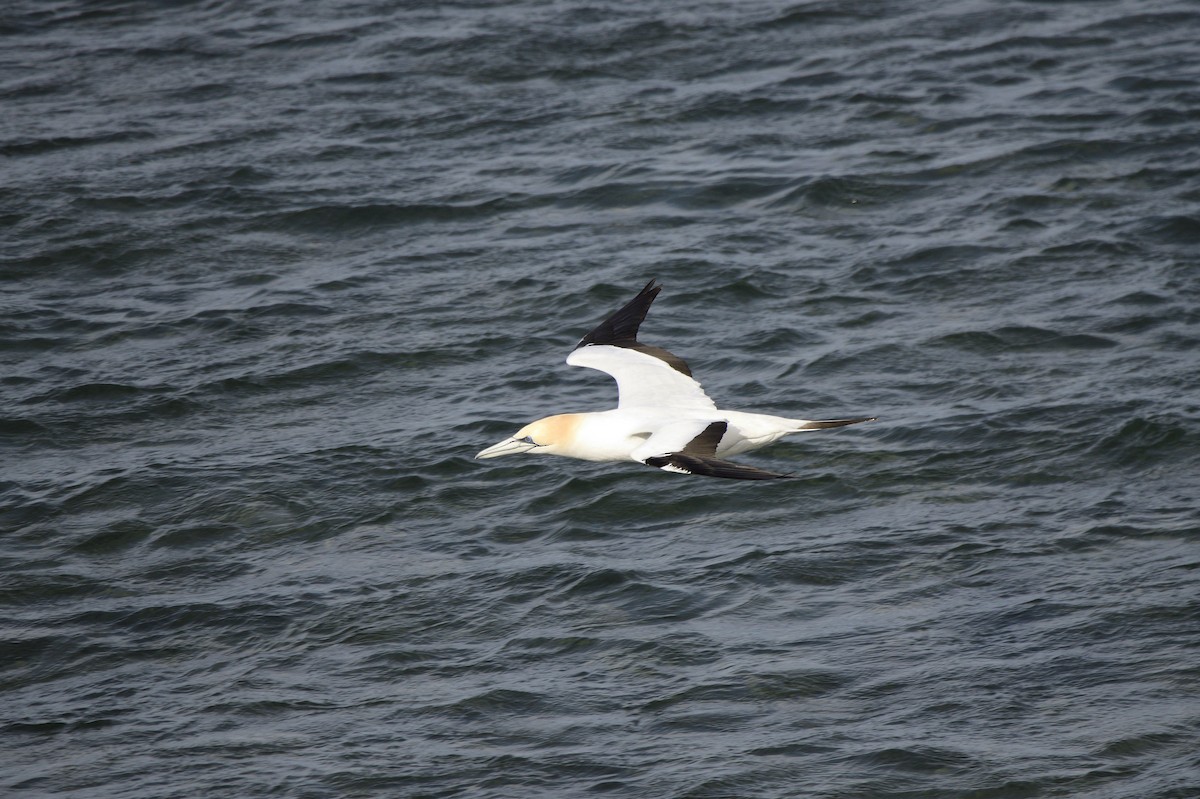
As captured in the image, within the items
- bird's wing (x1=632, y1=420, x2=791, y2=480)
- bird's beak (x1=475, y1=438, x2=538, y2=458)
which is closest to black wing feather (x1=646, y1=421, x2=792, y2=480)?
bird's wing (x1=632, y1=420, x2=791, y2=480)

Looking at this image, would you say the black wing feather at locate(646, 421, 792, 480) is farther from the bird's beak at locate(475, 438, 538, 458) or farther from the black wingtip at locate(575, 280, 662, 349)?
the black wingtip at locate(575, 280, 662, 349)

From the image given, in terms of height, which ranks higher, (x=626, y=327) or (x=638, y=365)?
(x=626, y=327)

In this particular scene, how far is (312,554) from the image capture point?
11.6 m

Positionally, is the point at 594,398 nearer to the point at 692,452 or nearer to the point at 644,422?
the point at 644,422

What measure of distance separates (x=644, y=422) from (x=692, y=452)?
1.02m

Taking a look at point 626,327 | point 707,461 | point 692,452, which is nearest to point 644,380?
point 626,327

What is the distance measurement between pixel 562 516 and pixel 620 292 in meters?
3.37

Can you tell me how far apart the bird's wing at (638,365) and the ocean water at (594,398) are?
1.32 metres

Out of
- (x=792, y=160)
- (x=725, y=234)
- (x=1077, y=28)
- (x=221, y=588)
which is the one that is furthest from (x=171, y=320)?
(x=1077, y=28)

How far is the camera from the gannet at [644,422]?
9.20m

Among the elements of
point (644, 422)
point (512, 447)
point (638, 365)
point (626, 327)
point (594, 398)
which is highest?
Answer: point (626, 327)

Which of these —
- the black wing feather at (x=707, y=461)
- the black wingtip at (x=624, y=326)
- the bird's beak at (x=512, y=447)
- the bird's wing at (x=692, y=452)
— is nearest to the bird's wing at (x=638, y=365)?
the black wingtip at (x=624, y=326)

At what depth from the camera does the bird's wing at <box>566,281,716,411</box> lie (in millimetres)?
10367

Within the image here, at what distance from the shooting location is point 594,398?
12953 millimetres
